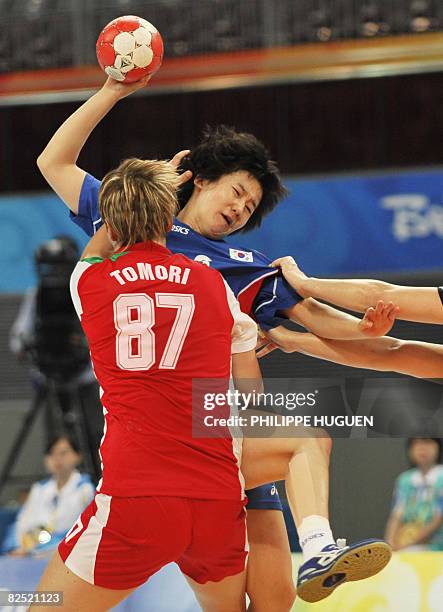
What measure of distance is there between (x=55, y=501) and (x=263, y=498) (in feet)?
11.0

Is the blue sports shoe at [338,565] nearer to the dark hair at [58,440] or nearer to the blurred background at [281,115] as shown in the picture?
the dark hair at [58,440]

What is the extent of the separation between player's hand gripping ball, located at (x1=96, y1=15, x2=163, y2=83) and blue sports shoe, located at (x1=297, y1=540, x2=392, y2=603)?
201cm

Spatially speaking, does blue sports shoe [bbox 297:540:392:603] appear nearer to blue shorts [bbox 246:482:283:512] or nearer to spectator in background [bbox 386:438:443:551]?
blue shorts [bbox 246:482:283:512]

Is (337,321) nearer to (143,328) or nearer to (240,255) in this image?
(240,255)

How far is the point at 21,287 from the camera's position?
444 inches

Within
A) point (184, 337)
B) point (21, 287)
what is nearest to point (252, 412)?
point (184, 337)

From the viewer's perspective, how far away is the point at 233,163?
452 cm

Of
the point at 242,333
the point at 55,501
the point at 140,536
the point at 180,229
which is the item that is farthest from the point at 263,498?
the point at 55,501

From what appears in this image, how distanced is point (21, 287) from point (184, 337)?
26.3 ft

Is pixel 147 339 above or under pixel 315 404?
above

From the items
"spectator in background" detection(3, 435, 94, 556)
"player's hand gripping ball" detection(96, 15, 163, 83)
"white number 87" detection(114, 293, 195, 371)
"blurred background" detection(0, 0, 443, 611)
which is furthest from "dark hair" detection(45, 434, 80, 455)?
"white number 87" detection(114, 293, 195, 371)

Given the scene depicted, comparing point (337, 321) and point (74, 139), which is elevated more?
point (74, 139)

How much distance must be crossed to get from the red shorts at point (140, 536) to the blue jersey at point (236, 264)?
3.92 ft

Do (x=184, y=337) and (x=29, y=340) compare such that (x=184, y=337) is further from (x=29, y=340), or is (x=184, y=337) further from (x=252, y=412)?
(x=29, y=340)
